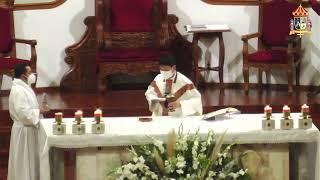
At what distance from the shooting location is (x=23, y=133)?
22.0ft

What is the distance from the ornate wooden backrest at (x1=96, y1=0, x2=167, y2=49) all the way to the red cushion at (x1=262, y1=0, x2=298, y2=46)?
127 cm

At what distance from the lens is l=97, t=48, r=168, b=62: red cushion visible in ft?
30.0

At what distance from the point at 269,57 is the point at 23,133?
139 inches

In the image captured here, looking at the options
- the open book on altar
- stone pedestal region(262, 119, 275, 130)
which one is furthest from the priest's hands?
stone pedestal region(262, 119, 275, 130)

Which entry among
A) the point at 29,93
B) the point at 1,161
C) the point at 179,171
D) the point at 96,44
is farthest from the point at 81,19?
the point at 179,171

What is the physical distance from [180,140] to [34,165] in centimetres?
176

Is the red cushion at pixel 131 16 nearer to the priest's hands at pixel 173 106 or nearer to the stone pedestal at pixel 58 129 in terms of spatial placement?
the priest's hands at pixel 173 106

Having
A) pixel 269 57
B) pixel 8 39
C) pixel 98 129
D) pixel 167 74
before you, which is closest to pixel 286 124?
pixel 167 74

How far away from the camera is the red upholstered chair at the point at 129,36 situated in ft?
30.0

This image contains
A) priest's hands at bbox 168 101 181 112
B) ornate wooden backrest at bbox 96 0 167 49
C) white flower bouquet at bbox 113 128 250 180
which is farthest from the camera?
ornate wooden backrest at bbox 96 0 167 49

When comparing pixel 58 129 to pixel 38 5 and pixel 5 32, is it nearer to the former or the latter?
pixel 5 32

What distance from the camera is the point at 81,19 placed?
9.75 m

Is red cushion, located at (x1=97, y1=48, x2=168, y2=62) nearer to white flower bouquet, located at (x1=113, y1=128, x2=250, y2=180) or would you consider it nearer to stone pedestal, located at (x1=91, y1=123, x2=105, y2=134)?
stone pedestal, located at (x1=91, y1=123, x2=105, y2=134)

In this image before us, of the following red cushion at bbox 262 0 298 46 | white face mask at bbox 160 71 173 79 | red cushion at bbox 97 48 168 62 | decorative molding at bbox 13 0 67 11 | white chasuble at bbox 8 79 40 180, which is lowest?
white chasuble at bbox 8 79 40 180
